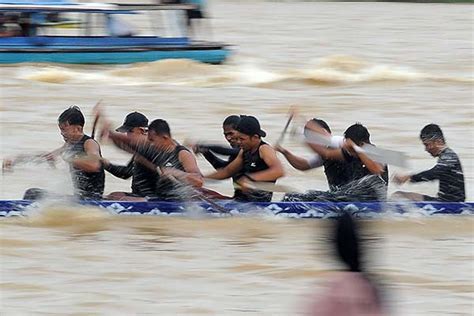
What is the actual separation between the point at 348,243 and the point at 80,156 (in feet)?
18.1

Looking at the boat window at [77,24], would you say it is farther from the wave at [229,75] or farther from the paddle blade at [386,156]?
the paddle blade at [386,156]

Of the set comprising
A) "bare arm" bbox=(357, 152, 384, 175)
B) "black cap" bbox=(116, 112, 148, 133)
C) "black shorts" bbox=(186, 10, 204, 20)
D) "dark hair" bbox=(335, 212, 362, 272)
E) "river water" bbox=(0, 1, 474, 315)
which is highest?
"dark hair" bbox=(335, 212, 362, 272)

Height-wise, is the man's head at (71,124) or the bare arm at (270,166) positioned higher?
the man's head at (71,124)

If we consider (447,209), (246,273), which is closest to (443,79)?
(447,209)

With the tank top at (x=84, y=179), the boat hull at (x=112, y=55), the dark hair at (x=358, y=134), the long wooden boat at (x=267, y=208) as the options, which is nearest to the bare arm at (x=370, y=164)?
the dark hair at (x=358, y=134)

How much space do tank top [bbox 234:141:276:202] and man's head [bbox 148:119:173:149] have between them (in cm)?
52

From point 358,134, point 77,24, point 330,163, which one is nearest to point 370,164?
point 358,134

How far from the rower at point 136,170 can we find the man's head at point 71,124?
255 millimetres

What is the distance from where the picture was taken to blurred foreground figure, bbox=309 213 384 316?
278cm

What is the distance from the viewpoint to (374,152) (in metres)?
7.89

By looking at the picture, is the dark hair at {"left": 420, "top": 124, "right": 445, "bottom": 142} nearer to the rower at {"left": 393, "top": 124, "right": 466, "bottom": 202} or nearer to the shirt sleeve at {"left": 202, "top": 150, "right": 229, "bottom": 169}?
the rower at {"left": 393, "top": 124, "right": 466, "bottom": 202}

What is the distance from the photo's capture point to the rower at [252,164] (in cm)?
789

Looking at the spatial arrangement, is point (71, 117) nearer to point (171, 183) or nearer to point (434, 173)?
point (171, 183)

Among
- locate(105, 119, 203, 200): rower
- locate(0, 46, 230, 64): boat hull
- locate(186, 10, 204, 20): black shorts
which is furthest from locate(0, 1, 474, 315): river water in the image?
locate(186, 10, 204, 20): black shorts
